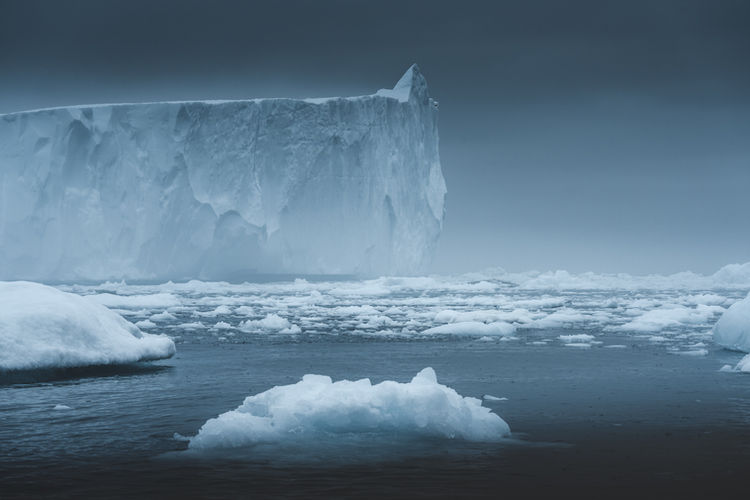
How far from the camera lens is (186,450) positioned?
6.95 m

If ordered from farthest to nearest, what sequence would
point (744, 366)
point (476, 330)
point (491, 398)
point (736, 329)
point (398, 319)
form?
point (398, 319)
point (476, 330)
point (736, 329)
point (744, 366)
point (491, 398)

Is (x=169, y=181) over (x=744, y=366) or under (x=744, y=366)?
over

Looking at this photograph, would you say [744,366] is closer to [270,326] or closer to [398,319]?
[270,326]

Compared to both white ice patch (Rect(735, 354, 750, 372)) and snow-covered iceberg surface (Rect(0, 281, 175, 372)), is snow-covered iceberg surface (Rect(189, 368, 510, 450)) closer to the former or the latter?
snow-covered iceberg surface (Rect(0, 281, 175, 372))

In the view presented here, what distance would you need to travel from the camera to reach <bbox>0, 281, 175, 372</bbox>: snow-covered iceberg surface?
10.5 metres

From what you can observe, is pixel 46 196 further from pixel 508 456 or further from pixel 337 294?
pixel 508 456

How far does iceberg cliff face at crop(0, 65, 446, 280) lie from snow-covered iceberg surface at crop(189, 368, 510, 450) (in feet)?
112

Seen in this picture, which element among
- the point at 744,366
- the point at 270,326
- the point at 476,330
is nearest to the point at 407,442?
the point at 744,366

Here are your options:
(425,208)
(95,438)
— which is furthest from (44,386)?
(425,208)

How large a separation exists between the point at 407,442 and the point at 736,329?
410 inches

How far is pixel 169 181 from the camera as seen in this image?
4141 centimetres

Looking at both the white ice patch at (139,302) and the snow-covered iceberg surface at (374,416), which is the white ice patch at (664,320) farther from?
the white ice patch at (139,302)

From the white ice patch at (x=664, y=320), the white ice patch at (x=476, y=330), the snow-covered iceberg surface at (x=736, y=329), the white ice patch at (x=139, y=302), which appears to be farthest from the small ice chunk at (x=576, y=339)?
the white ice patch at (x=139, y=302)

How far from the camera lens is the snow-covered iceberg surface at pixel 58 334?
10523mm
